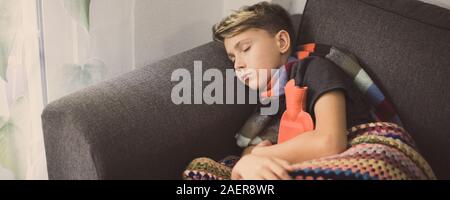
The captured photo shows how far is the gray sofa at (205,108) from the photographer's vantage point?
1.10 metres

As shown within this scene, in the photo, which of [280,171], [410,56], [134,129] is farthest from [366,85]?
[134,129]

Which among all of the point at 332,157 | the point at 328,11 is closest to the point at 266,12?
the point at 328,11

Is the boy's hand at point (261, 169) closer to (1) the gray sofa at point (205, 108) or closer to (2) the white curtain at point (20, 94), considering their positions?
(1) the gray sofa at point (205, 108)

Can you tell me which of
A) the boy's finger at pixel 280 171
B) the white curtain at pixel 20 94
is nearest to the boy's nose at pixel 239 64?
the boy's finger at pixel 280 171

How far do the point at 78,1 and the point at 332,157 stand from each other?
2.56ft

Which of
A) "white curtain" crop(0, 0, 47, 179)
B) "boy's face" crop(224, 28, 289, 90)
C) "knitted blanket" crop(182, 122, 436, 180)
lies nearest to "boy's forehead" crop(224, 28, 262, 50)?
"boy's face" crop(224, 28, 289, 90)

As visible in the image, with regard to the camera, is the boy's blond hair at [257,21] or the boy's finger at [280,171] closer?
the boy's finger at [280,171]

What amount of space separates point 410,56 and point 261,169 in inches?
18.7

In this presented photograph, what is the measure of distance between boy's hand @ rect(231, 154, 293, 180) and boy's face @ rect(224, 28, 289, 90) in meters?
0.27

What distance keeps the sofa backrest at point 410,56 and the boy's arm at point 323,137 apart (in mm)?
191

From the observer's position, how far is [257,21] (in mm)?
1360

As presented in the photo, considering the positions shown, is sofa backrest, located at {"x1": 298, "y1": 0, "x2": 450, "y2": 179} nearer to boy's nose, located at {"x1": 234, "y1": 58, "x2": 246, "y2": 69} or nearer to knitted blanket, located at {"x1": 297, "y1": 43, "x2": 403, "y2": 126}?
knitted blanket, located at {"x1": 297, "y1": 43, "x2": 403, "y2": 126}

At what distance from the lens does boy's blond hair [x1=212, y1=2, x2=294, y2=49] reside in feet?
4.44

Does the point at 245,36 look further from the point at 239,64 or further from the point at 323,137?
the point at 323,137
